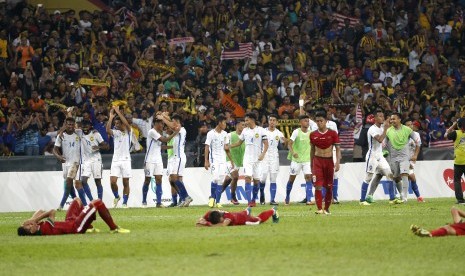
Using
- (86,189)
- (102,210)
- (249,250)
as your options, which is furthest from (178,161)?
(249,250)

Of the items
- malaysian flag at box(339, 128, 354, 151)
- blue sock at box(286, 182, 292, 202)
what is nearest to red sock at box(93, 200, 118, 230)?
blue sock at box(286, 182, 292, 202)

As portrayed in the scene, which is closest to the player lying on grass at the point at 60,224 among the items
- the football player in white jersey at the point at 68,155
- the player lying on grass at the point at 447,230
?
the player lying on grass at the point at 447,230

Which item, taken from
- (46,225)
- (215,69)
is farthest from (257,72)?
(46,225)

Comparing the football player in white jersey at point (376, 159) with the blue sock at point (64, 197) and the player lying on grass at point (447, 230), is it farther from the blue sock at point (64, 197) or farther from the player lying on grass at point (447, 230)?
the player lying on grass at point (447, 230)

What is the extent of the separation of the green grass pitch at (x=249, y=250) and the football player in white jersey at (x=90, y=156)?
29.0 feet

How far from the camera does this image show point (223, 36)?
38.4 metres

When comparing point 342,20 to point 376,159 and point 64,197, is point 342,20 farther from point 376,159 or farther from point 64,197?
point 64,197

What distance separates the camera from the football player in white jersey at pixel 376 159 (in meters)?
28.7

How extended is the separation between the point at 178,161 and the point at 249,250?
14.9 metres

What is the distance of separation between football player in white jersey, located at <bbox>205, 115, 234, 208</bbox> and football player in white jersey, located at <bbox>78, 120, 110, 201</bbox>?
9.55 ft

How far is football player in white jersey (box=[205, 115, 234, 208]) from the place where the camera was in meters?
30.0

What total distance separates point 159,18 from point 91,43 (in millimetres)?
3141

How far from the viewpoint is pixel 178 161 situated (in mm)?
29672

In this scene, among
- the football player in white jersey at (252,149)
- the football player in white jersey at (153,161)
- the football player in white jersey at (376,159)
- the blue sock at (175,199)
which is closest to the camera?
the football player in white jersey at (376,159)
